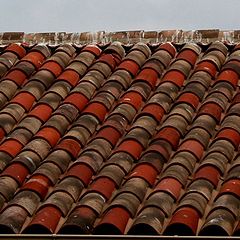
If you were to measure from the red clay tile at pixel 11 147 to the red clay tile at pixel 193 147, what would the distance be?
1.87 m

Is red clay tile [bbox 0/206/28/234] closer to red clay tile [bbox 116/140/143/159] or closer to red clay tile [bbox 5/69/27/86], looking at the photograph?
red clay tile [bbox 116/140/143/159]

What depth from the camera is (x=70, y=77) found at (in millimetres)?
11133

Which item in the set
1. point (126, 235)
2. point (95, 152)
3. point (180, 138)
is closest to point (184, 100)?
point (180, 138)

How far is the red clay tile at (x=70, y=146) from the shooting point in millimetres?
9500

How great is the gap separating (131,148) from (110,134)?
0.45 metres

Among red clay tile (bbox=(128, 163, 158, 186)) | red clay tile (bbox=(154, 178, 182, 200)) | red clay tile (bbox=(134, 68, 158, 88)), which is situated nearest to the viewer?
red clay tile (bbox=(154, 178, 182, 200))

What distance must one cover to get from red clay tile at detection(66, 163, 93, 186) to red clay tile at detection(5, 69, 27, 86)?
92.5 inches

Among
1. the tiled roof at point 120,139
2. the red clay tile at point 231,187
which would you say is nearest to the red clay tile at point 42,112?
the tiled roof at point 120,139

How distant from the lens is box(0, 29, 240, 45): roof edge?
12.1m

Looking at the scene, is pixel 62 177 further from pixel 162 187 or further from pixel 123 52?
pixel 123 52

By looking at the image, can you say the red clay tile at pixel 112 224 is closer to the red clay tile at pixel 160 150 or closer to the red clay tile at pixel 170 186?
the red clay tile at pixel 170 186

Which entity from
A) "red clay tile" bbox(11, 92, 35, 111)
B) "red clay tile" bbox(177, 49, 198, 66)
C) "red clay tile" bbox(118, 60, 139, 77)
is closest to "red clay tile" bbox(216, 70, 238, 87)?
"red clay tile" bbox(177, 49, 198, 66)

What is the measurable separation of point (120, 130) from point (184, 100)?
95 cm

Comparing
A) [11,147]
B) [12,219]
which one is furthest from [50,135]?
[12,219]
